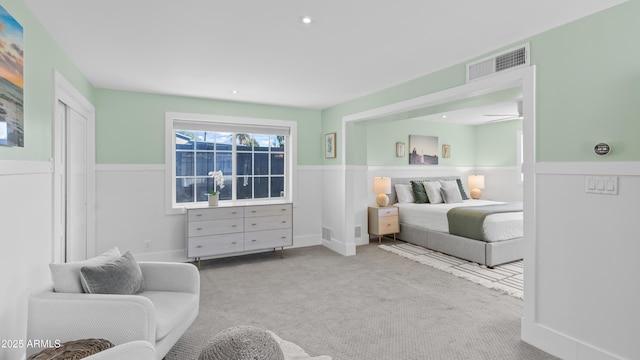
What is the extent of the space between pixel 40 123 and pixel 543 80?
11.9 feet

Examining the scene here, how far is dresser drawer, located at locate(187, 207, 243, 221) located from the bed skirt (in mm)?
3069

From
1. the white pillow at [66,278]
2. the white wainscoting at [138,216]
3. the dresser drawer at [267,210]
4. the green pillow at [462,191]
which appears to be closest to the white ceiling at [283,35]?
the white wainscoting at [138,216]

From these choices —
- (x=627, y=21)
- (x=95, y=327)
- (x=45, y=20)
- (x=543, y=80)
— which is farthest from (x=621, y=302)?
(x=45, y=20)

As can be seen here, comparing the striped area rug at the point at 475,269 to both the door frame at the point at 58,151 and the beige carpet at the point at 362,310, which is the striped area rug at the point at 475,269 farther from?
the door frame at the point at 58,151

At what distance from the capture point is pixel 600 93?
7.06ft

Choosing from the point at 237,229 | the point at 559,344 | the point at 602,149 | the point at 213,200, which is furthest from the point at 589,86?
the point at 213,200

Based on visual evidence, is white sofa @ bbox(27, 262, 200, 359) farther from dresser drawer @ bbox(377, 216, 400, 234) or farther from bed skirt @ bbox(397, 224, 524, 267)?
dresser drawer @ bbox(377, 216, 400, 234)

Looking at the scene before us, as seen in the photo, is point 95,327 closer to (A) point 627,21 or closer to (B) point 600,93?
(B) point 600,93

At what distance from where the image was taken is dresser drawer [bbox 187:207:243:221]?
14.3 ft

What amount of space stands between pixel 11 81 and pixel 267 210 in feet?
10.9

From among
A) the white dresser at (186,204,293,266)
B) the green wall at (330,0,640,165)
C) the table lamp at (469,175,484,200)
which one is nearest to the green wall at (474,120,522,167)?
the table lamp at (469,175,484,200)

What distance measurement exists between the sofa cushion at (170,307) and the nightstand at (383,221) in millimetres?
3865

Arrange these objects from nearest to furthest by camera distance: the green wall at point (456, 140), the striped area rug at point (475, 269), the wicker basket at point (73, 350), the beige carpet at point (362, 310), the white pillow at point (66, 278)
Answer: the wicker basket at point (73, 350), the white pillow at point (66, 278), the beige carpet at point (362, 310), the striped area rug at point (475, 269), the green wall at point (456, 140)

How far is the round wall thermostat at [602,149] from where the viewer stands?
2102 millimetres
